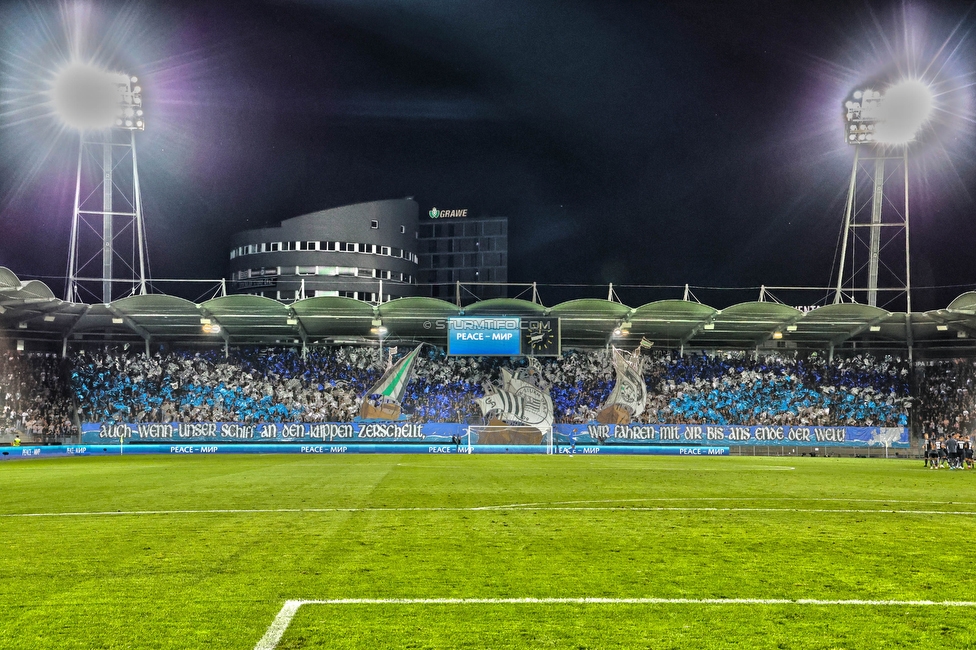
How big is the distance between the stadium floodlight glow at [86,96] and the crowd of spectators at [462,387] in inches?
527

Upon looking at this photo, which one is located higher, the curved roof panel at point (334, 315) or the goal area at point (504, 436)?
the curved roof panel at point (334, 315)

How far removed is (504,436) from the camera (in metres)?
44.6

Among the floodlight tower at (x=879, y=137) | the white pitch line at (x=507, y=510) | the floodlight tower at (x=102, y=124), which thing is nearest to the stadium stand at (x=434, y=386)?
the floodlight tower at (x=102, y=124)

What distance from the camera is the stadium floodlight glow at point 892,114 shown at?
146ft

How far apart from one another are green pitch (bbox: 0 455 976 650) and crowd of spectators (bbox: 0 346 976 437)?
31720 millimetres

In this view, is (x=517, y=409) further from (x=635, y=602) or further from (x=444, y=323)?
(x=635, y=602)

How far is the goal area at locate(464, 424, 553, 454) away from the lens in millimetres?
→ 44281

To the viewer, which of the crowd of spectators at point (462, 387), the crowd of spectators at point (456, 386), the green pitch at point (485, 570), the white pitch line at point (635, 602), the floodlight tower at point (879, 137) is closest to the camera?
the green pitch at point (485, 570)

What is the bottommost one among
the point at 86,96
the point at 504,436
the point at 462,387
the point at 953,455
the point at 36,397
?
the point at 504,436

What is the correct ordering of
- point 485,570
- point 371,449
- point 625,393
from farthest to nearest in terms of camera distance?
point 625,393 → point 371,449 → point 485,570

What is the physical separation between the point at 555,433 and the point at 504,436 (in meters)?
2.83

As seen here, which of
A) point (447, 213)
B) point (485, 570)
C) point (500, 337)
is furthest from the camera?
point (447, 213)

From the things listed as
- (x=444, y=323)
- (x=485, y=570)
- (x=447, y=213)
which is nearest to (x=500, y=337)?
(x=444, y=323)

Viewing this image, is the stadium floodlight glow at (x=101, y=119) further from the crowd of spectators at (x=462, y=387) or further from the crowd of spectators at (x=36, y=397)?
the crowd of spectators at (x=462, y=387)
